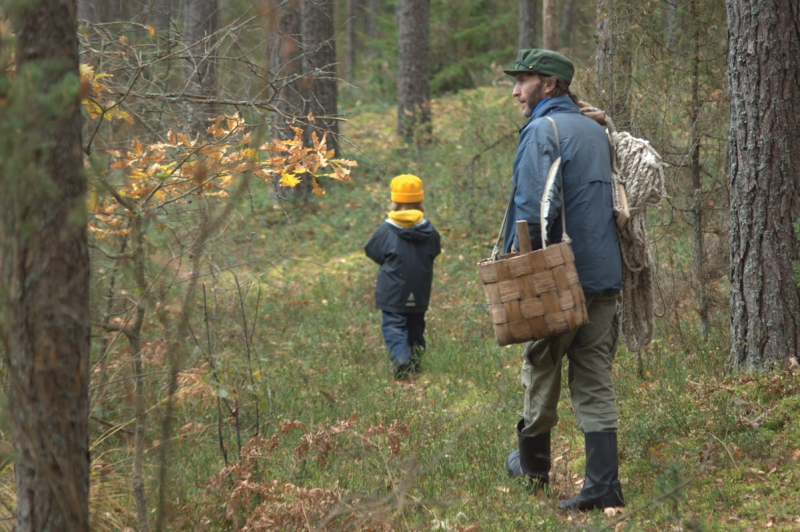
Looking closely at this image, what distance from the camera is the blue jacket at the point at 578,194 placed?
13.5 ft

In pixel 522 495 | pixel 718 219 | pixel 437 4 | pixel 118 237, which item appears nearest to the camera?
pixel 522 495

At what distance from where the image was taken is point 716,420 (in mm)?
4570

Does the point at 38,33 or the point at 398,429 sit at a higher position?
the point at 38,33

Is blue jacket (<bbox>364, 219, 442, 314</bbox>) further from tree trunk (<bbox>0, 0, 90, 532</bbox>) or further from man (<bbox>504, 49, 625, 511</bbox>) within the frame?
tree trunk (<bbox>0, 0, 90, 532</bbox>)

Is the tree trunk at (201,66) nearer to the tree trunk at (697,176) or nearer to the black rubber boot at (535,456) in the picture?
the black rubber boot at (535,456)

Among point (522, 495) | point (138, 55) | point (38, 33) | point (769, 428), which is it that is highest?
point (138, 55)

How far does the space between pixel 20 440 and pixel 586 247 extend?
2894 millimetres

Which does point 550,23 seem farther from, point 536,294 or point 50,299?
point 50,299

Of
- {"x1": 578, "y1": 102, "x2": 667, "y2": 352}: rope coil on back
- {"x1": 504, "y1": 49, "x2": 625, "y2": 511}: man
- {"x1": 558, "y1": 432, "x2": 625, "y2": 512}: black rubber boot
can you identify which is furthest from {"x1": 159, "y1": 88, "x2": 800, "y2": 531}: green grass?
{"x1": 578, "y1": 102, "x2": 667, "y2": 352}: rope coil on back

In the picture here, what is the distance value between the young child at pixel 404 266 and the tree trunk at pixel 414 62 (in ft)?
29.6

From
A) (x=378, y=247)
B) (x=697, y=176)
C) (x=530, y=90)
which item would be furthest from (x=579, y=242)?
(x=378, y=247)

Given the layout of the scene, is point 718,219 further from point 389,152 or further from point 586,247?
point 389,152

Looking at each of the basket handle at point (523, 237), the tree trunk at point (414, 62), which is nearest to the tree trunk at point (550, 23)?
the tree trunk at point (414, 62)

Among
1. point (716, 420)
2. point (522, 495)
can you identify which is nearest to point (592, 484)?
point (522, 495)
